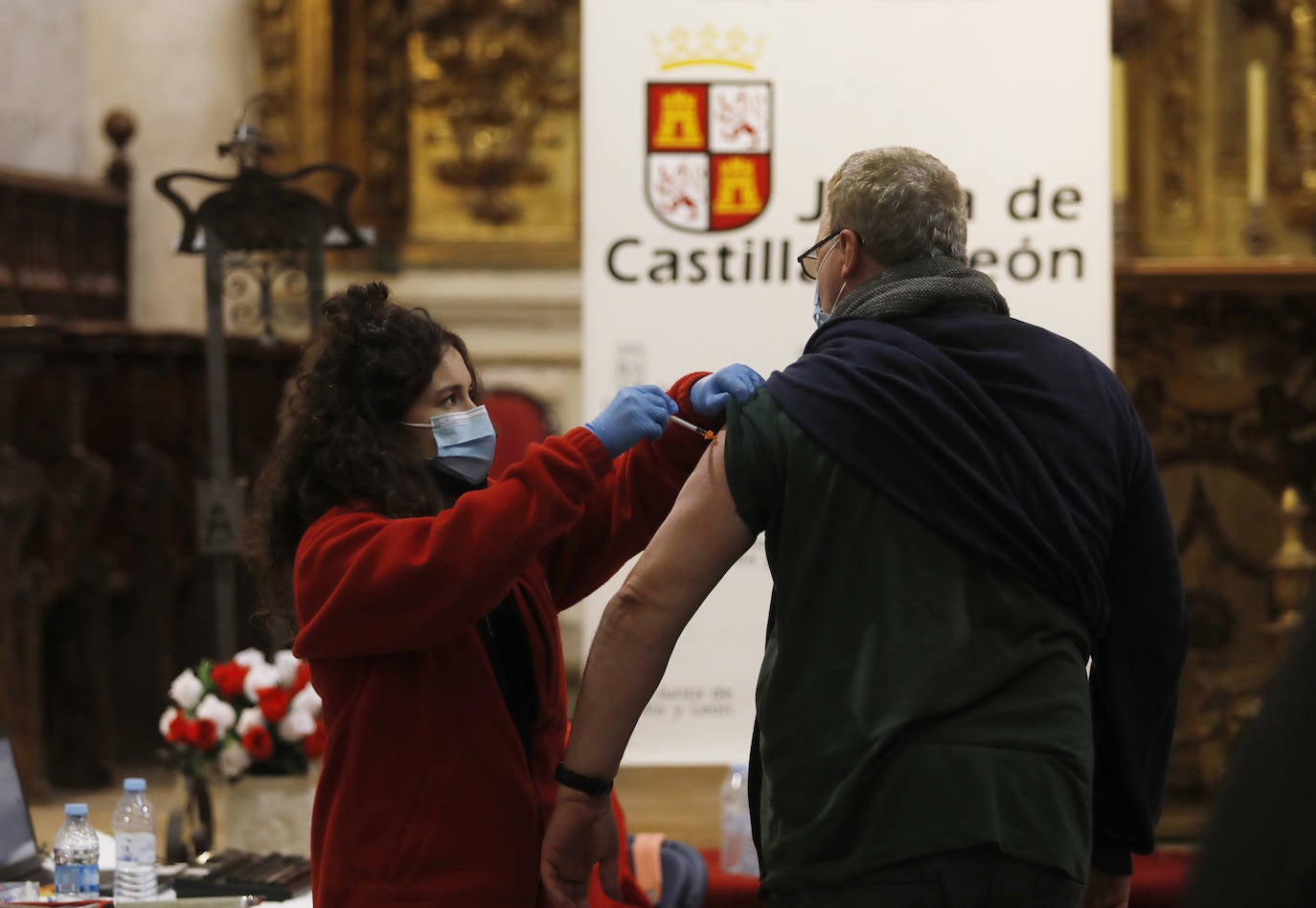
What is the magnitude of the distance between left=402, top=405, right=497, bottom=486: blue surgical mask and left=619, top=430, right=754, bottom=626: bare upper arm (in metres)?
0.44

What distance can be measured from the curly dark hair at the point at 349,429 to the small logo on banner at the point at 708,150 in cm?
205

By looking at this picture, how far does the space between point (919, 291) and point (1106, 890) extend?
86 cm

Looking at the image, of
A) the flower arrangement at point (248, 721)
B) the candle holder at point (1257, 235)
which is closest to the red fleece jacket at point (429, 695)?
the flower arrangement at point (248, 721)

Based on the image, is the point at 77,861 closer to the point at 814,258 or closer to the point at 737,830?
the point at 737,830

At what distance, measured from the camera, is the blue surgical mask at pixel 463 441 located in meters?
2.41

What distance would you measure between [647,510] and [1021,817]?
843 millimetres

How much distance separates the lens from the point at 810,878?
1912mm

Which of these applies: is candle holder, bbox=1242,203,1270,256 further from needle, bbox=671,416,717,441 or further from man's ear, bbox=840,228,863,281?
man's ear, bbox=840,228,863,281

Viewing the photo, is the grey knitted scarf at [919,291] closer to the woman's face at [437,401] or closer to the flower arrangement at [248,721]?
the woman's face at [437,401]

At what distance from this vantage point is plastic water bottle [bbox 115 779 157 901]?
322 cm

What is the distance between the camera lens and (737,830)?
412cm

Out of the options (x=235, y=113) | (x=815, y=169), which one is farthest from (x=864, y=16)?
(x=235, y=113)

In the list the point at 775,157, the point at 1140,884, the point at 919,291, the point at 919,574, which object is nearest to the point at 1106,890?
the point at 919,574

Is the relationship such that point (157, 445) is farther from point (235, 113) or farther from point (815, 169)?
point (815, 169)
